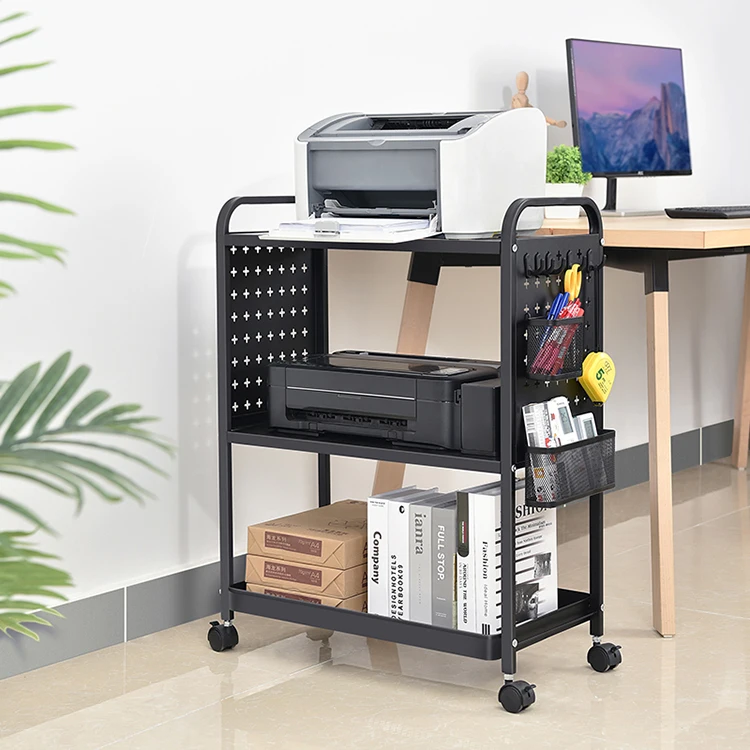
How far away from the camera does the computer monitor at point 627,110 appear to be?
3.30 metres

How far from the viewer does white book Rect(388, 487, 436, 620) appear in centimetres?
225

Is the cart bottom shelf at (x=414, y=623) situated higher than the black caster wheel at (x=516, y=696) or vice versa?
the cart bottom shelf at (x=414, y=623)

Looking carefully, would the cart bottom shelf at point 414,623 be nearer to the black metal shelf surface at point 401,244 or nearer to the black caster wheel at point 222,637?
the black caster wheel at point 222,637

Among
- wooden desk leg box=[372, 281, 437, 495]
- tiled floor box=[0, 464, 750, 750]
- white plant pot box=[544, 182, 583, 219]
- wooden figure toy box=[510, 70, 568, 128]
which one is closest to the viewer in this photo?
tiled floor box=[0, 464, 750, 750]

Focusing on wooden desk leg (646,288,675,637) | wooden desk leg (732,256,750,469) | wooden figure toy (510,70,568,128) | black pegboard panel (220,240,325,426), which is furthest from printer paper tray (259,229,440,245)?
wooden desk leg (732,256,750,469)

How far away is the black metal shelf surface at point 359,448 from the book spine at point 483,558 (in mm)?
65

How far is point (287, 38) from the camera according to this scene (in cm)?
270

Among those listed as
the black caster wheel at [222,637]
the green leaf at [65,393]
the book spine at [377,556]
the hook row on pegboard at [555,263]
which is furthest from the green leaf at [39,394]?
the black caster wheel at [222,637]

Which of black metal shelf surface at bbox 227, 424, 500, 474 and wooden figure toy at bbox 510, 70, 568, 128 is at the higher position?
wooden figure toy at bbox 510, 70, 568, 128

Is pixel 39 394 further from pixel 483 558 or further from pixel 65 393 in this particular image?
pixel 483 558

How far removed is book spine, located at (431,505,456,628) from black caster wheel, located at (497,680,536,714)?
0.55 ft

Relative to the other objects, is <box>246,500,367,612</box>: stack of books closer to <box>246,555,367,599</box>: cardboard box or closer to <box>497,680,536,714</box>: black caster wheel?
<box>246,555,367,599</box>: cardboard box

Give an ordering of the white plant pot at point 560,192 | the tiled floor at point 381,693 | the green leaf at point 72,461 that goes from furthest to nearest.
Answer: the white plant pot at point 560,192 < the tiled floor at point 381,693 < the green leaf at point 72,461

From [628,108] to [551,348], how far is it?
5.19ft
